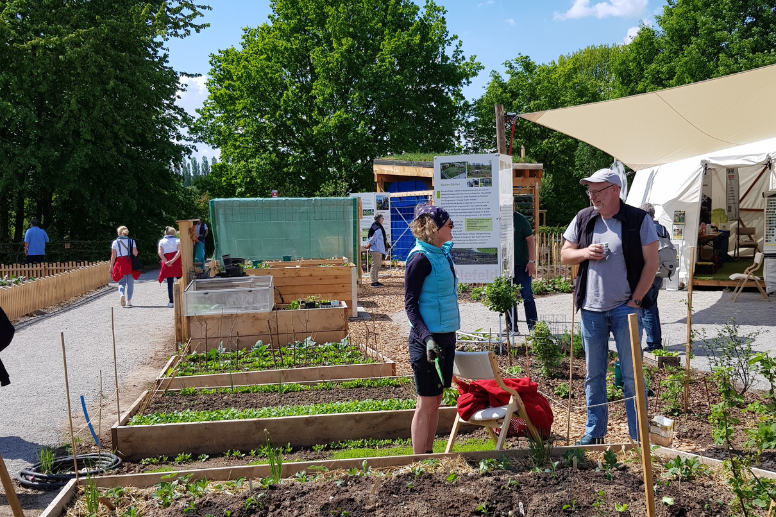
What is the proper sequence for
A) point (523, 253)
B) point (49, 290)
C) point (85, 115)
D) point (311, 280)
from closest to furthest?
point (523, 253) → point (311, 280) → point (49, 290) → point (85, 115)

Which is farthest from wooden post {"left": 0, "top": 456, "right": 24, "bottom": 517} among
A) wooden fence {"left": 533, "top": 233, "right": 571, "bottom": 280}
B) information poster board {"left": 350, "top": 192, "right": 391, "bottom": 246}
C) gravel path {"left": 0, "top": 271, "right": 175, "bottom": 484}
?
information poster board {"left": 350, "top": 192, "right": 391, "bottom": 246}

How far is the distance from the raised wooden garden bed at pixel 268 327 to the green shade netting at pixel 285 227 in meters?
6.36

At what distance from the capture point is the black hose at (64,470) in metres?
4.70

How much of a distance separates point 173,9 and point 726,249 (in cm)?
2314

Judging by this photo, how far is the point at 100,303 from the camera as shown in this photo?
594 inches

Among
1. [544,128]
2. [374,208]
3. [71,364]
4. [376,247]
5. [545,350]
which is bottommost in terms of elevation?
[71,364]

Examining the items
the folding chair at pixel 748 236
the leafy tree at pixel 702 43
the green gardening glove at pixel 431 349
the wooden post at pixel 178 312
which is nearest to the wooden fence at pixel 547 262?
the folding chair at pixel 748 236

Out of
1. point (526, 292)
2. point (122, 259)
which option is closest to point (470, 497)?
point (526, 292)

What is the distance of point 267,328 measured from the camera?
8984 millimetres

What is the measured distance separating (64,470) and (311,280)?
7194 millimetres

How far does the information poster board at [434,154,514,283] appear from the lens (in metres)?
8.33

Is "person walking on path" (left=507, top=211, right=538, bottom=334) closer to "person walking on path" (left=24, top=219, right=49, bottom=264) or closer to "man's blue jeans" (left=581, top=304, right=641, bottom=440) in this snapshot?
"man's blue jeans" (left=581, top=304, right=641, bottom=440)

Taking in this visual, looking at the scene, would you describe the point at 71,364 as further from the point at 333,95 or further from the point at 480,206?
the point at 333,95

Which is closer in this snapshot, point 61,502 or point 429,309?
point 61,502
